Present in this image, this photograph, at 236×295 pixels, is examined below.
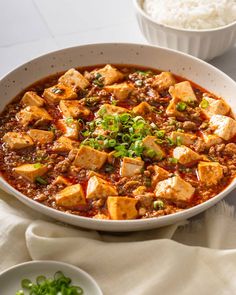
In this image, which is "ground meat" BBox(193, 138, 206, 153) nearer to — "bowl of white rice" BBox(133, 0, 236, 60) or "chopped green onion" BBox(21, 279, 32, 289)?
"bowl of white rice" BBox(133, 0, 236, 60)

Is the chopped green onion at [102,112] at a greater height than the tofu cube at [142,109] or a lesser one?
greater

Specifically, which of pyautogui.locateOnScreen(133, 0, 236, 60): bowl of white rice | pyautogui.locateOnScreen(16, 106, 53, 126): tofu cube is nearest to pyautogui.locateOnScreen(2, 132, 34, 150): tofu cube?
pyautogui.locateOnScreen(16, 106, 53, 126): tofu cube

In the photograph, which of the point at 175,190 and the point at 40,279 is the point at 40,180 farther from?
the point at 175,190

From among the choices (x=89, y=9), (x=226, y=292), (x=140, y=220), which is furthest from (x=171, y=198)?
(x=89, y=9)

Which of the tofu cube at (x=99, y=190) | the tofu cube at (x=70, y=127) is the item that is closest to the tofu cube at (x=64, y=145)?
the tofu cube at (x=70, y=127)

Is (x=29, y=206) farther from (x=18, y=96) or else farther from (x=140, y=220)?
(x=18, y=96)

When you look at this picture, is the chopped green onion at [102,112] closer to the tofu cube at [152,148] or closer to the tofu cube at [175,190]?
the tofu cube at [152,148]
